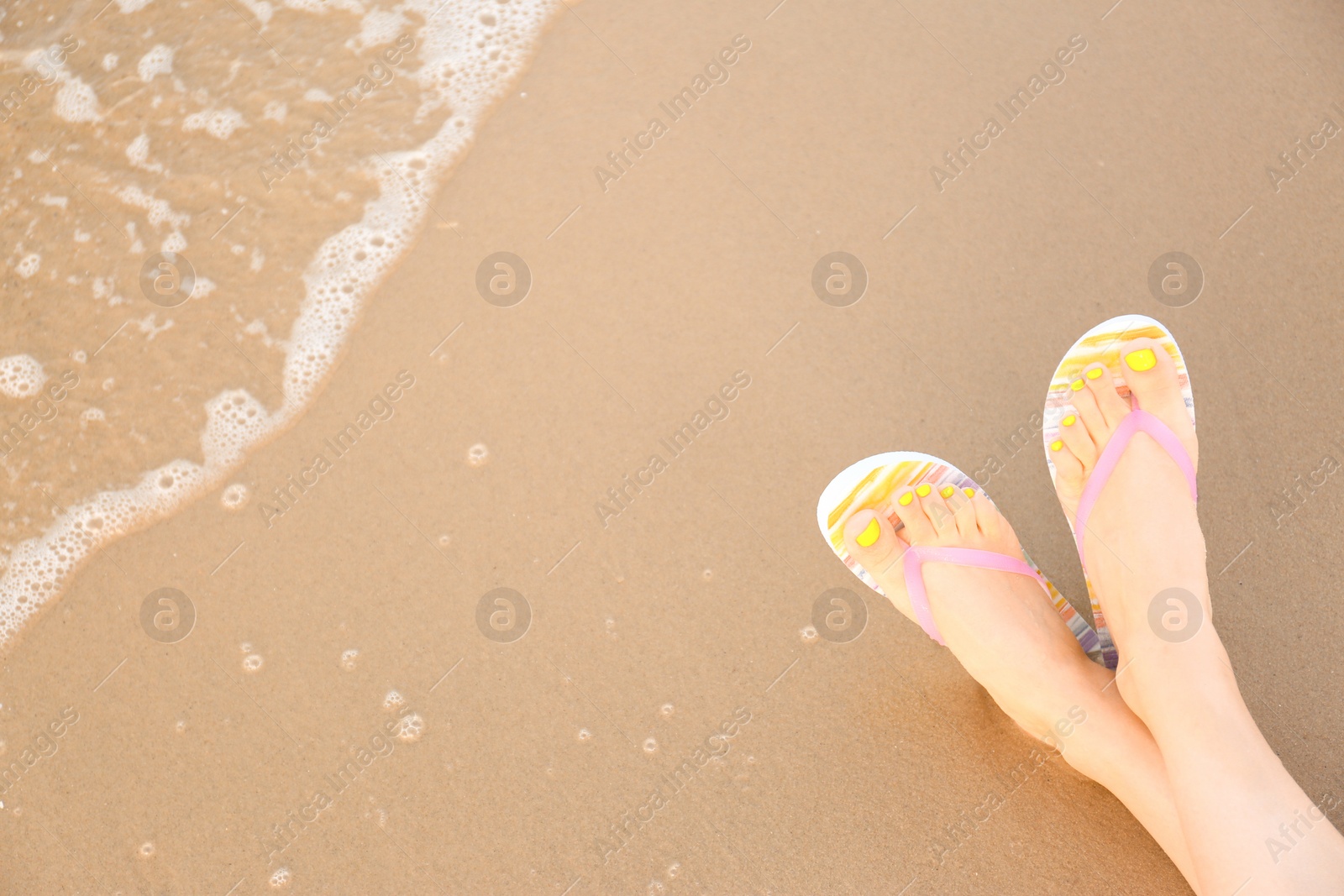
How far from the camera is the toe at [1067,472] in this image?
1.45 metres

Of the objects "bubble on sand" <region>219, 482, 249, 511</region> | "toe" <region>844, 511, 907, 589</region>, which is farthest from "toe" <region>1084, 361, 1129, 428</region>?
"bubble on sand" <region>219, 482, 249, 511</region>

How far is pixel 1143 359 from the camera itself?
1440mm

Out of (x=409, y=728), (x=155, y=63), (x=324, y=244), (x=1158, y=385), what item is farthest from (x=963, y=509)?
(x=155, y=63)

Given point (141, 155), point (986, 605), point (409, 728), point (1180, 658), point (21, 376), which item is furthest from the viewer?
point (141, 155)

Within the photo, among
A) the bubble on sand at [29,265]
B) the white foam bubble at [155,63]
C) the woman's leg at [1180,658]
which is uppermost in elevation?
the woman's leg at [1180,658]

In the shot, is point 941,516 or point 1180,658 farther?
point 941,516

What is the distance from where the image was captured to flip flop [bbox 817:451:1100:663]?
143cm

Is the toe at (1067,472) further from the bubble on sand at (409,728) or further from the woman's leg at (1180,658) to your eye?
the bubble on sand at (409,728)

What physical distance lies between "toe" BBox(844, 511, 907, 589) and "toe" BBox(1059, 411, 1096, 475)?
0.33m

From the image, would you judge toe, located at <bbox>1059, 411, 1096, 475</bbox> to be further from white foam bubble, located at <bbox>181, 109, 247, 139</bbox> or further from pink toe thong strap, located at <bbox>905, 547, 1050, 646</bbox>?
white foam bubble, located at <bbox>181, 109, 247, 139</bbox>

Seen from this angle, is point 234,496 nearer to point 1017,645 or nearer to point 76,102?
point 76,102

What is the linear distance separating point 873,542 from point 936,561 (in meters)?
0.11

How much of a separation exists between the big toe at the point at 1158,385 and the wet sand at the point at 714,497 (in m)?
0.14

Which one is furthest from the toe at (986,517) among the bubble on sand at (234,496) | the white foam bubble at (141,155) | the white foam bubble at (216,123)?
the white foam bubble at (141,155)
